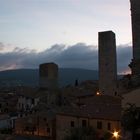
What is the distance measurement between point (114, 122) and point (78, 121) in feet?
14.5

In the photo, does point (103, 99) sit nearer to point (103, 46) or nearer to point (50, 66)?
point (103, 46)

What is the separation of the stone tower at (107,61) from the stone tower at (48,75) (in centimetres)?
1486

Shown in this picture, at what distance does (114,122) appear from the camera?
31.3 meters

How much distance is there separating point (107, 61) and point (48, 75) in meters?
16.0

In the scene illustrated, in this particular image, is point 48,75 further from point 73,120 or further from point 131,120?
point 131,120

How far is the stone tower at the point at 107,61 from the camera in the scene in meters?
49.5

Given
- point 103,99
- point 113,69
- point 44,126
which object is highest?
point 113,69

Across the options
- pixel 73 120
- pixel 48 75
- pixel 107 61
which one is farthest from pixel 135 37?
pixel 48 75

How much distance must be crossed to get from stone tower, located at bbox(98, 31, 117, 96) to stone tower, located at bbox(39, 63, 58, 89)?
14858mm

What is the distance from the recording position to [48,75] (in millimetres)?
63531

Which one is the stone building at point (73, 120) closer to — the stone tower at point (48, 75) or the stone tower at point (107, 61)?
the stone tower at point (107, 61)

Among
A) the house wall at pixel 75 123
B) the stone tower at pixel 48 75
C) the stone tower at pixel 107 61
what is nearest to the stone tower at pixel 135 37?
the house wall at pixel 75 123

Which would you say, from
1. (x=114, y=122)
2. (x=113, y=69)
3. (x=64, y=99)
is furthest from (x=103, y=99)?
(x=64, y=99)

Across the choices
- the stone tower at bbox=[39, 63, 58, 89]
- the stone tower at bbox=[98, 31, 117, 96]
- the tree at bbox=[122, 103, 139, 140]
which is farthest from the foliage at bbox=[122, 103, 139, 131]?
the stone tower at bbox=[39, 63, 58, 89]
